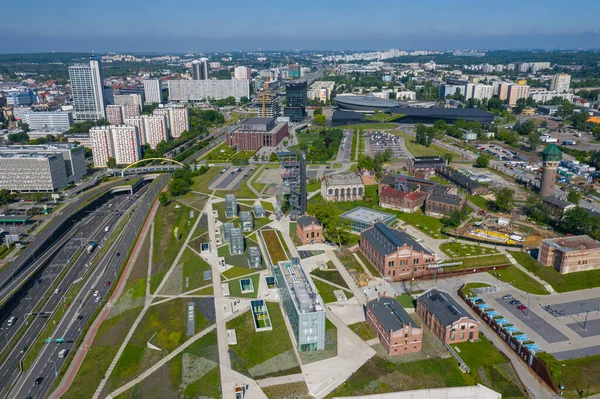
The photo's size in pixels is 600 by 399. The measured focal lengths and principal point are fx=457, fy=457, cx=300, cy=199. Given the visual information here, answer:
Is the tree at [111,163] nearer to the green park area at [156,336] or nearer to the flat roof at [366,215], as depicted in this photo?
the flat roof at [366,215]

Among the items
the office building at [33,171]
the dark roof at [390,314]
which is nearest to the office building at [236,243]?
the dark roof at [390,314]

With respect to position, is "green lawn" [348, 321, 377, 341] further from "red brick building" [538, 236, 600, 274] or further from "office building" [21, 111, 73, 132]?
"office building" [21, 111, 73, 132]

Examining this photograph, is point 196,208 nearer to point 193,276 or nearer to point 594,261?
point 193,276

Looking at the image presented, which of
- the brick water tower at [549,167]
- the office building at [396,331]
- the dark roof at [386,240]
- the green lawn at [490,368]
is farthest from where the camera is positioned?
the brick water tower at [549,167]

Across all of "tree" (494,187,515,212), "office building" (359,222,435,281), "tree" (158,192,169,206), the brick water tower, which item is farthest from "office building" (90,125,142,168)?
the brick water tower

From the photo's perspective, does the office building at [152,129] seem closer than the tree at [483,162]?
No

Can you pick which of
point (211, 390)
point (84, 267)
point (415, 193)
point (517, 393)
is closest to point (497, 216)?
point (415, 193)
